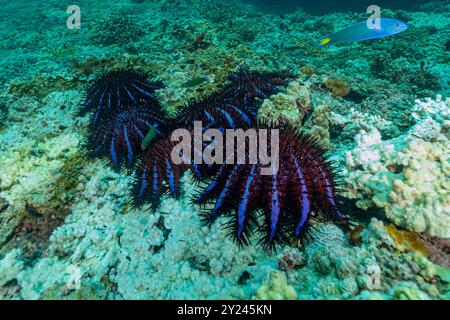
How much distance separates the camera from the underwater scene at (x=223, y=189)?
2.09m

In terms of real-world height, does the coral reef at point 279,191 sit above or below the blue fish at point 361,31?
below

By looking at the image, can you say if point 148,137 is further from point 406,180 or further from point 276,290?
point 406,180

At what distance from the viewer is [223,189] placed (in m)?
2.21

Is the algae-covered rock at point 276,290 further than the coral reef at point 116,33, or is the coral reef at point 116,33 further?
the coral reef at point 116,33

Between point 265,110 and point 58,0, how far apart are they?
65.3ft

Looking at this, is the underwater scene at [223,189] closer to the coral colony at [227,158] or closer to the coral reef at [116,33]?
the coral colony at [227,158]

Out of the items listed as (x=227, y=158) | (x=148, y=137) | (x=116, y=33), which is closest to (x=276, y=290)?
(x=227, y=158)

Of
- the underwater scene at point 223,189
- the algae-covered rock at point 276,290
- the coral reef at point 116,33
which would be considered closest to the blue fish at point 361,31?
the underwater scene at point 223,189

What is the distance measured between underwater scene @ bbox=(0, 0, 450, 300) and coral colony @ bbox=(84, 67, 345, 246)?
1 cm

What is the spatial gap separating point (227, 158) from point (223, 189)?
276mm

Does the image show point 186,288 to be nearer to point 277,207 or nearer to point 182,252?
point 182,252

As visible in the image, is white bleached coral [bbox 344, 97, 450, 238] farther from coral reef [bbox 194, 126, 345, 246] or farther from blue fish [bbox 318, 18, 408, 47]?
blue fish [bbox 318, 18, 408, 47]

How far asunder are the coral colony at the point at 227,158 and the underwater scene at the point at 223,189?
0.01 metres

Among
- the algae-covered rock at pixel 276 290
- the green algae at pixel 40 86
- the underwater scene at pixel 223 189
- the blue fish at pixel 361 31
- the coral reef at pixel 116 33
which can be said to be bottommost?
the algae-covered rock at pixel 276 290
